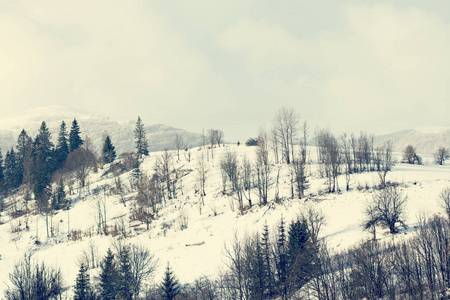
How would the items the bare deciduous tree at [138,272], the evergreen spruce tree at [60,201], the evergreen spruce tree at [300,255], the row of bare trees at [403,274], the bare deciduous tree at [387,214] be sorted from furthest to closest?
the evergreen spruce tree at [60,201] → the bare deciduous tree at [138,272] → the bare deciduous tree at [387,214] → the evergreen spruce tree at [300,255] → the row of bare trees at [403,274]

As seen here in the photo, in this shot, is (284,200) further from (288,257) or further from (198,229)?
(288,257)

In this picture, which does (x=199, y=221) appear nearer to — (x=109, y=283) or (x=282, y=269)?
(x=109, y=283)

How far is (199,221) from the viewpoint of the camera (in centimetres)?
6303

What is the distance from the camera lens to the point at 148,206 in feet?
242

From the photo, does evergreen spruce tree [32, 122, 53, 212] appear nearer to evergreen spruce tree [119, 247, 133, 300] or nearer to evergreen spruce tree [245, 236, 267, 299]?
evergreen spruce tree [119, 247, 133, 300]

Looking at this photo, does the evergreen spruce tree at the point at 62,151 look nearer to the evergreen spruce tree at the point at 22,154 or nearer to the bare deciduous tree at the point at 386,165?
the evergreen spruce tree at the point at 22,154

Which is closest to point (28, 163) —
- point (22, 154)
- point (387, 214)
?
point (22, 154)

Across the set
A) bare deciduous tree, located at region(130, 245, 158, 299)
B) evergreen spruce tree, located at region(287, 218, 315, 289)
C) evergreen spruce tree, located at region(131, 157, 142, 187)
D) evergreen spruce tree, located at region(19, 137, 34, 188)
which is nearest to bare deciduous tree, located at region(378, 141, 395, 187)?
evergreen spruce tree, located at region(287, 218, 315, 289)

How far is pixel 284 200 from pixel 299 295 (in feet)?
89.0

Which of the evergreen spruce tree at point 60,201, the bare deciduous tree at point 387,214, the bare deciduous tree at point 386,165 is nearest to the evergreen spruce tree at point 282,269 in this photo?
the bare deciduous tree at point 387,214

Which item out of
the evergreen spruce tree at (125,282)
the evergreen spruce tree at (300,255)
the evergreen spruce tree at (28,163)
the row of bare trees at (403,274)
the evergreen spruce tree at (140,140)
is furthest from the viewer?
the evergreen spruce tree at (140,140)

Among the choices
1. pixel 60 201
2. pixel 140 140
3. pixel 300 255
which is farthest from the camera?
pixel 140 140

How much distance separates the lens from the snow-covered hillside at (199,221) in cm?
4691

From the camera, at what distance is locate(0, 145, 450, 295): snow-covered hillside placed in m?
46.9
